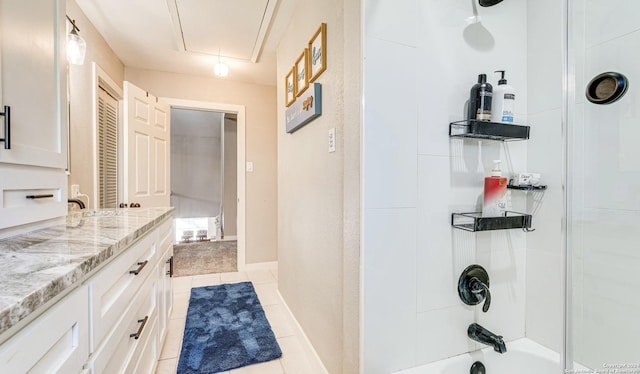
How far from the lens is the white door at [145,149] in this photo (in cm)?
245

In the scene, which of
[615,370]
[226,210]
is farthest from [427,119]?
[226,210]

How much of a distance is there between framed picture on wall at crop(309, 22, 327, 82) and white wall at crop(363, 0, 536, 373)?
1.72 ft

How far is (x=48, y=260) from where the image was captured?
2.16ft

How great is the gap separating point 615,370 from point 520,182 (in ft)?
2.56

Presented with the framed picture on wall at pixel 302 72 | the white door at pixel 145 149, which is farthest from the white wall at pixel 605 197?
the white door at pixel 145 149

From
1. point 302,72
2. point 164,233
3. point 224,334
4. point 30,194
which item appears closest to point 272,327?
point 224,334

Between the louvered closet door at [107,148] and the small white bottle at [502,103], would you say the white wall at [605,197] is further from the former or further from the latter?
the louvered closet door at [107,148]

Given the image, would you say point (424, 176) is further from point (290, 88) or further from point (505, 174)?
point (290, 88)

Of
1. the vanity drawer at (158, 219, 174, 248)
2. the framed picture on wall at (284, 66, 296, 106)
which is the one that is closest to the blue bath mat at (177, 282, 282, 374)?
the vanity drawer at (158, 219, 174, 248)

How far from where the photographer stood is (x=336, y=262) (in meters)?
1.40

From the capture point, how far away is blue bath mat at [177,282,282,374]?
166cm

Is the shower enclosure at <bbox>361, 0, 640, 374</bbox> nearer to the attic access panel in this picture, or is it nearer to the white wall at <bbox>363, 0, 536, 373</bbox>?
the white wall at <bbox>363, 0, 536, 373</bbox>

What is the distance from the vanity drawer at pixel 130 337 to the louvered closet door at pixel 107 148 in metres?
1.73

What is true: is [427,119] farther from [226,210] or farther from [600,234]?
[226,210]
